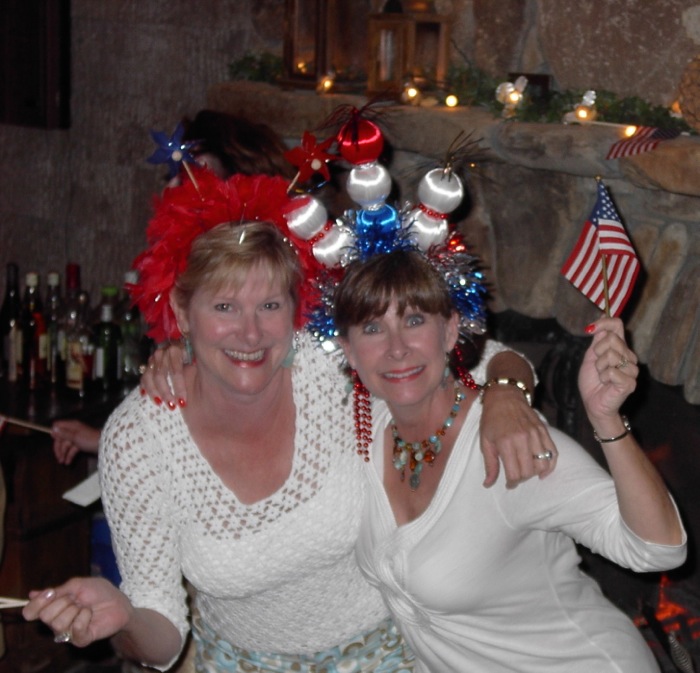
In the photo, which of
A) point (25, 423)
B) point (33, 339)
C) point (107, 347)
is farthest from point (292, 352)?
point (33, 339)

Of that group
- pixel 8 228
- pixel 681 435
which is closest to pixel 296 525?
pixel 681 435

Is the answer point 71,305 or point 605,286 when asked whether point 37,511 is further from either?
point 605,286

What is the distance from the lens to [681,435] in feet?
8.54

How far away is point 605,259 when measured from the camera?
1639 mm

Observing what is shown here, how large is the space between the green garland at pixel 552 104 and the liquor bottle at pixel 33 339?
4.73 feet

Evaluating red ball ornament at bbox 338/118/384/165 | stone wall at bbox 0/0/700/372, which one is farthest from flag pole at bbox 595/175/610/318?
stone wall at bbox 0/0/700/372

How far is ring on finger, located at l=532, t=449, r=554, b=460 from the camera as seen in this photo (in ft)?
4.64

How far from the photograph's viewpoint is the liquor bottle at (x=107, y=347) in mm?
3090

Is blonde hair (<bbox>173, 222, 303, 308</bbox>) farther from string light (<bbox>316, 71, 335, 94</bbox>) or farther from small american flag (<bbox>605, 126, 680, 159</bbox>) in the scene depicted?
string light (<bbox>316, 71, 335, 94</bbox>)

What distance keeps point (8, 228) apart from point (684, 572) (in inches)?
106

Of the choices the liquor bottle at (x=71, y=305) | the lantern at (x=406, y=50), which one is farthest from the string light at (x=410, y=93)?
the liquor bottle at (x=71, y=305)

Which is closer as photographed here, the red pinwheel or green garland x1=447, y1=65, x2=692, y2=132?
the red pinwheel

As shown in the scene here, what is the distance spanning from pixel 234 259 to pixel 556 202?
1.39 meters

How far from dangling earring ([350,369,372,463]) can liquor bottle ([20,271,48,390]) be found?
1.62m
